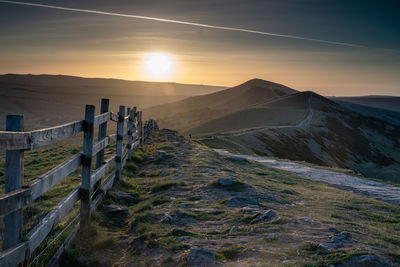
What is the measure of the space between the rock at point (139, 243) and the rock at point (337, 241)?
2.89 metres

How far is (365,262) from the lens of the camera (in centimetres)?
437

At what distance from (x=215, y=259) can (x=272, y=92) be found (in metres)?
190

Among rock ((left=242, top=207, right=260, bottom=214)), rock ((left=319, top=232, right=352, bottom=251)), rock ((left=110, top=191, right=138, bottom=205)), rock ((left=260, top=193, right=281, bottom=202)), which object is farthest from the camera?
rock ((left=260, top=193, right=281, bottom=202))

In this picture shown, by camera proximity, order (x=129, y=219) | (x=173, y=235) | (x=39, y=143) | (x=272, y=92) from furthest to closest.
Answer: (x=272, y=92)
(x=129, y=219)
(x=173, y=235)
(x=39, y=143)

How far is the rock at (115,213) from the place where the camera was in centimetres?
714

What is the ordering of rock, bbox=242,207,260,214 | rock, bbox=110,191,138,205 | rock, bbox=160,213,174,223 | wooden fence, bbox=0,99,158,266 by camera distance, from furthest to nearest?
rock, bbox=110,191,138,205 → rock, bbox=242,207,260,214 → rock, bbox=160,213,174,223 → wooden fence, bbox=0,99,158,266

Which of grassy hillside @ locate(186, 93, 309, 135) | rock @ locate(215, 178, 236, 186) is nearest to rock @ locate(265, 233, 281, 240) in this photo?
rock @ locate(215, 178, 236, 186)

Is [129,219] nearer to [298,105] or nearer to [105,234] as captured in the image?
[105,234]

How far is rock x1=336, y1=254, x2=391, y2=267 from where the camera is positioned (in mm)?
4352

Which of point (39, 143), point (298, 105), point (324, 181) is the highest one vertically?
point (298, 105)

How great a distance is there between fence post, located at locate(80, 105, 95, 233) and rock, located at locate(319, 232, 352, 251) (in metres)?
4.22

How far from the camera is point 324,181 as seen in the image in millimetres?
17469

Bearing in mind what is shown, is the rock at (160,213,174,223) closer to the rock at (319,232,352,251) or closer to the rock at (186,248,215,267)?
the rock at (186,248,215,267)

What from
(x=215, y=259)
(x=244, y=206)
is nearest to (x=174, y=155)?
(x=244, y=206)
